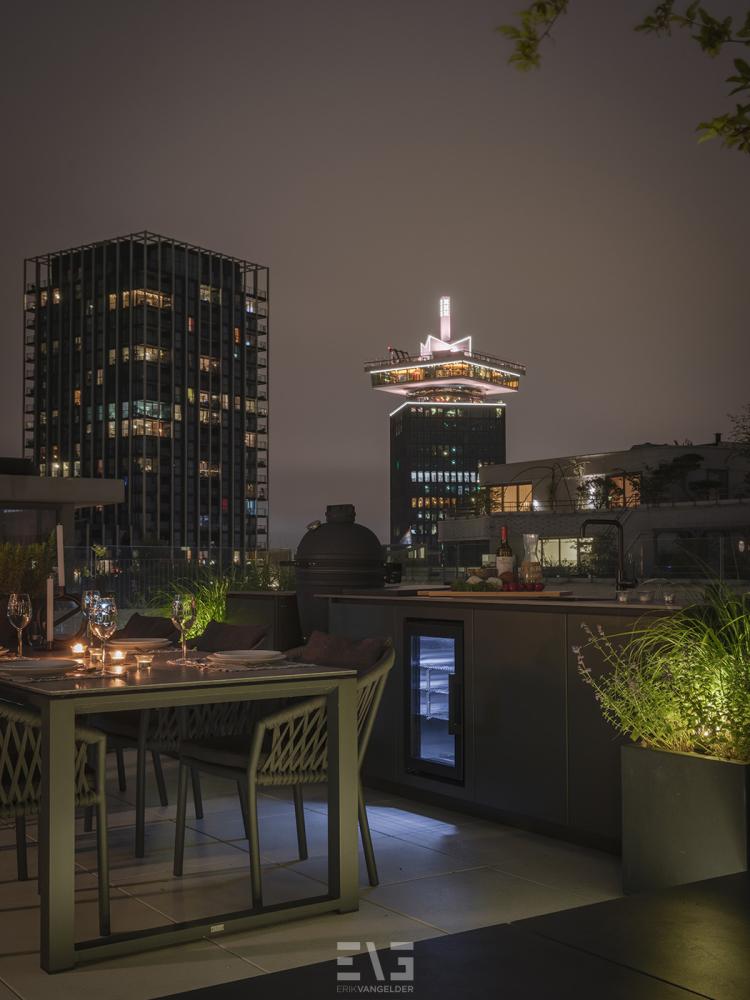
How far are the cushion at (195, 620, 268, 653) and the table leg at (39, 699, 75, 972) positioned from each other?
1753 millimetres

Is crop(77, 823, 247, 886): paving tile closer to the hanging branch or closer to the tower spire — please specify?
the hanging branch

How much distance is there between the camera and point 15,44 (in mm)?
15852

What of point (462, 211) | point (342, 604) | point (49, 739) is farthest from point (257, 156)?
point (49, 739)

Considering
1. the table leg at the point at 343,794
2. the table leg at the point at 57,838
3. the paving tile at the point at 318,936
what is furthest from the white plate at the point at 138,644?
the paving tile at the point at 318,936

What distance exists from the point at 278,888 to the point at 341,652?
101 centimetres

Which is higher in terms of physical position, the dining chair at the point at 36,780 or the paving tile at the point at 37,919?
the dining chair at the point at 36,780

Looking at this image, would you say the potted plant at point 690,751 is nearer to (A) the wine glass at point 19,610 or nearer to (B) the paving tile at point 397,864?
(B) the paving tile at point 397,864

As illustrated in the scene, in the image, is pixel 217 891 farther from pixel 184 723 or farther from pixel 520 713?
pixel 520 713

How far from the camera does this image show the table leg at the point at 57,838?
11.0 feet

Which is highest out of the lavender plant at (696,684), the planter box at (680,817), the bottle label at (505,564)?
the bottle label at (505,564)

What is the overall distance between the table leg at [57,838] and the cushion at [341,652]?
50.3 inches

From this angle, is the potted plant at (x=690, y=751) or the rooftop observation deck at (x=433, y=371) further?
the rooftop observation deck at (x=433, y=371)

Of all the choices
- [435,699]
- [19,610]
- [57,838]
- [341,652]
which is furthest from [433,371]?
[57,838]

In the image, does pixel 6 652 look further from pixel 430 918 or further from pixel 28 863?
pixel 430 918
